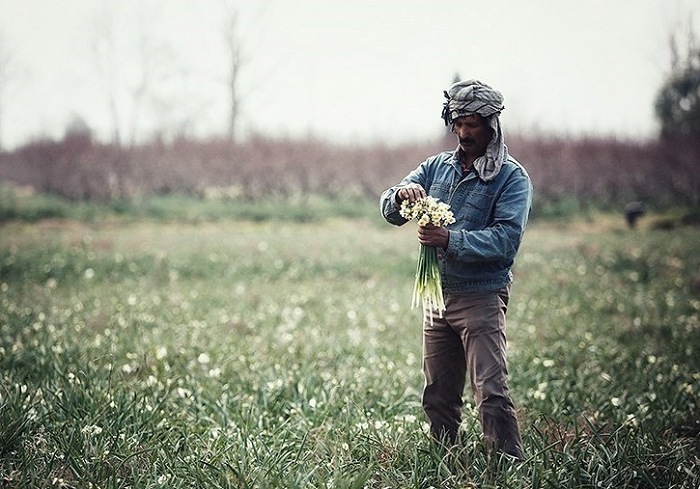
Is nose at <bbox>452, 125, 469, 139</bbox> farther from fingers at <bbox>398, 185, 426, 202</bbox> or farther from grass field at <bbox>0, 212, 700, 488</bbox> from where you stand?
grass field at <bbox>0, 212, 700, 488</bbox>

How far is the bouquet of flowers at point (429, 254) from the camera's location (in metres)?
3.28

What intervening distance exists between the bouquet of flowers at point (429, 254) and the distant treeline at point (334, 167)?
61.3 feet

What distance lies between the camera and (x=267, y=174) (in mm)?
22453

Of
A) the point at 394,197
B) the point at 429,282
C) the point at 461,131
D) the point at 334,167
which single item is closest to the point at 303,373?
the point at 429,282

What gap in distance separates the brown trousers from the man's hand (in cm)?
39

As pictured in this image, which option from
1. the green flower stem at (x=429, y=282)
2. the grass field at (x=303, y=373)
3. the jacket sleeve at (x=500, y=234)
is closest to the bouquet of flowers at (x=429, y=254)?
the green flower stem at (x=429, y=282)

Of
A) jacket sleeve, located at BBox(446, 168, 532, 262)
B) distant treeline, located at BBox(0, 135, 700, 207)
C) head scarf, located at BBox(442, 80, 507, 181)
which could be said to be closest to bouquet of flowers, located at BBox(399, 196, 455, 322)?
jacket sleeve, located at BBox(446, 168, 532, 262)

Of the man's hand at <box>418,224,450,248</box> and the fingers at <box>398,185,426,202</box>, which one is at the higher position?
the fingers at <box>398,185,426,202</box>

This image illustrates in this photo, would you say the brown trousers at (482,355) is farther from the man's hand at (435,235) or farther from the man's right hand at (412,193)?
the man's right hand at (412,193)

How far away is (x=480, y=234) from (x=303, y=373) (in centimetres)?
244

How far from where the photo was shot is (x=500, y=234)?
3299 millimetres

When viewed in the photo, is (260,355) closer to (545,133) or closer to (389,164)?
(389,164)

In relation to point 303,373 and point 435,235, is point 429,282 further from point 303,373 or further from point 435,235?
point 303,373

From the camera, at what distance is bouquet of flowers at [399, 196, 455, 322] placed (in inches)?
129
